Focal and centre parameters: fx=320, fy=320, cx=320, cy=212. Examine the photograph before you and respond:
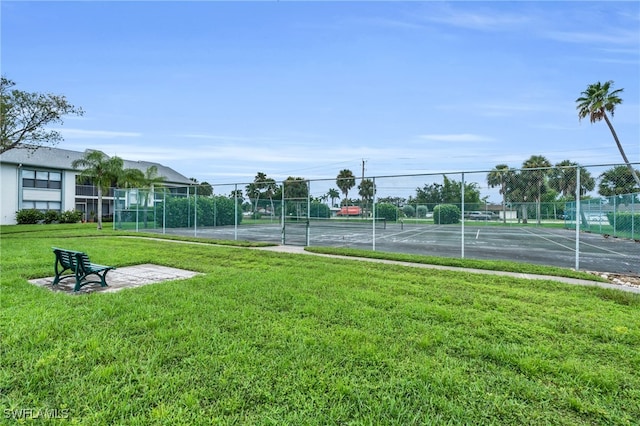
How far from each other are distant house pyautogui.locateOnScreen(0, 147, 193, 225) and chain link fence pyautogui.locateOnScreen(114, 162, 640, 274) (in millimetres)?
4698

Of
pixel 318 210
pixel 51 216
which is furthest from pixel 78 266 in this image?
pixel 51 216

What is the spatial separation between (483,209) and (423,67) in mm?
13210

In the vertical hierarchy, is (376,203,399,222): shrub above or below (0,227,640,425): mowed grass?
above

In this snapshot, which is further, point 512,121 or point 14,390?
point 512,121

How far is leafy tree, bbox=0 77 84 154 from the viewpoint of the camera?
13.3 m

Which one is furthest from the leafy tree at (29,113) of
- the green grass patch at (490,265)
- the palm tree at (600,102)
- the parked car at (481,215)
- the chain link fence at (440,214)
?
the palm tree at (600,102)

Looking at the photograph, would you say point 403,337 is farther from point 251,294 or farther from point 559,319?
point 251,294

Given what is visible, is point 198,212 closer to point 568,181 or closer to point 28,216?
point 28,216

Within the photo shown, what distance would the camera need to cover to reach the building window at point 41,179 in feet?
90.9

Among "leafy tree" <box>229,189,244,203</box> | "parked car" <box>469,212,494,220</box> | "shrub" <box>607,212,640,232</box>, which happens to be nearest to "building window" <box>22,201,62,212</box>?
"leafy tree" <box>229,189,244,203</box>

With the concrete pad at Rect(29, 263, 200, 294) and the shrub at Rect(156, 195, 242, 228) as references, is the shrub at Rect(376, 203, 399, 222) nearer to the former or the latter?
the shrub at Rect(156, 195, 242, 228)

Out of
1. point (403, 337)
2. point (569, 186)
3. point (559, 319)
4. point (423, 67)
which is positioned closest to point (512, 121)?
point (569, 186)

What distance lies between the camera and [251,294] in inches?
204

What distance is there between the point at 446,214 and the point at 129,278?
20.5 m
